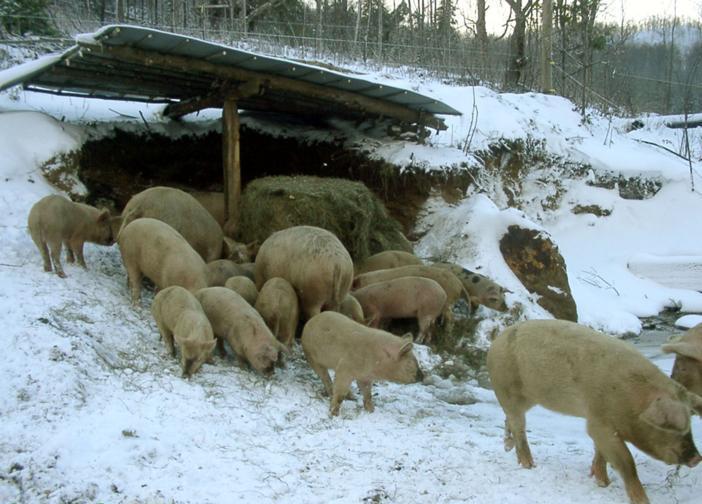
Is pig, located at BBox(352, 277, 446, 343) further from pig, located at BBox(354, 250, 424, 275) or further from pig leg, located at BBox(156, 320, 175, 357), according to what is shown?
pig leg, located at BBox(156, 320, 175, 357)

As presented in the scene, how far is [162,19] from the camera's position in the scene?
2091cm

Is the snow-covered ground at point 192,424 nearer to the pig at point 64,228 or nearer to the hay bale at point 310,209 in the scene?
the pig at point 64,228

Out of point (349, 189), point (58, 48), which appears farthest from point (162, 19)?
point (349, 189)

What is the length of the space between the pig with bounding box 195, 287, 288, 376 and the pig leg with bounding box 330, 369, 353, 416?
0.66m

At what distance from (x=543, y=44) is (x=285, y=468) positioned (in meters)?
16.1

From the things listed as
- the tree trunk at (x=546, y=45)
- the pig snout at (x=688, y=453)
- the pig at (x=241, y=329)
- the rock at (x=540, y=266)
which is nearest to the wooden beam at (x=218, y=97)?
the pig at (x=241, y=329)

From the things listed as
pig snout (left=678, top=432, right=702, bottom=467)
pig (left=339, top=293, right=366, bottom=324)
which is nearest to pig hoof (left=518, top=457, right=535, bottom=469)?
pig snout (left=678, top=432, right=702, bottom=467)

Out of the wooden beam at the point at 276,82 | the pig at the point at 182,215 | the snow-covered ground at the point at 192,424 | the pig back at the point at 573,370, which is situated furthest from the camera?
the pig at the point at 182,215

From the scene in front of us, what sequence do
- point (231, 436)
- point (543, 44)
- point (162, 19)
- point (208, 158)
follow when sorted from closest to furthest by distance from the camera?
point (231, 436), point (208, 158), point (543, 44), point (162, 19)

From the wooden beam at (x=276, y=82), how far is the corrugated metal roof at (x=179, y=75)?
0.5 inches

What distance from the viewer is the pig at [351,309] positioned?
775cm

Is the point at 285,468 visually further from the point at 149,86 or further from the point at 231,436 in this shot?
the point at 149,86

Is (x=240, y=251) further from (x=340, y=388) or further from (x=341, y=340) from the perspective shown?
(x=340, y=388)

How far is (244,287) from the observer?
7.60 metres
